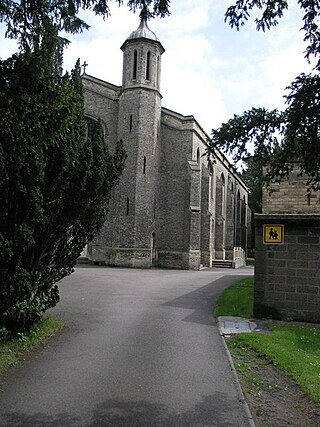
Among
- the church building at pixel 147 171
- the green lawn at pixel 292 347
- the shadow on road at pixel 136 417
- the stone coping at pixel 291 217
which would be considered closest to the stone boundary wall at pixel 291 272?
the stone coping at pixel 291 217

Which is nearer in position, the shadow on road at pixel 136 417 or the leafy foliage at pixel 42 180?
the shadow on road at pixel 136 417

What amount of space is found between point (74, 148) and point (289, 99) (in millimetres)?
4870

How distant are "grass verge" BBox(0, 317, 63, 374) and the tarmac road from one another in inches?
9.0

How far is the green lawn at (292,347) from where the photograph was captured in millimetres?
6703

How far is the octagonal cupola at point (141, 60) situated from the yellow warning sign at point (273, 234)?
21.2 metres

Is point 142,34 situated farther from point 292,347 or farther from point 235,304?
point 292,347

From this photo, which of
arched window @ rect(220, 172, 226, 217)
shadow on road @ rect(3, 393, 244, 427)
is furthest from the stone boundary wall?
arched window @ rect(220, 172, 226, 217)

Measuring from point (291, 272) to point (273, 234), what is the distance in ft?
3.72

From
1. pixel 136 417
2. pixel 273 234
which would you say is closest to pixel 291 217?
pixel 273 234

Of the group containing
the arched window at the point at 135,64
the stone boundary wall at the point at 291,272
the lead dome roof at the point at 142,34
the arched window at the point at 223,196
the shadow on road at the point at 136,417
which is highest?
the lead dome roof at the point at 142,34

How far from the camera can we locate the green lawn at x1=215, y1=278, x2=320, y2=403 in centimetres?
670

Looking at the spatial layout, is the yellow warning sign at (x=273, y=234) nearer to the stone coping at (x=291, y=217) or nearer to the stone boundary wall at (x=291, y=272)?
the stone boundary wall at (x=291, y=272)

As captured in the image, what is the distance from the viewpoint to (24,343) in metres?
8.38

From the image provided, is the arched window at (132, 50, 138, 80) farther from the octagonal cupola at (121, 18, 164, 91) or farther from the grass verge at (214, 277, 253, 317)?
the grass verge at (214, 277, 253, 317)
